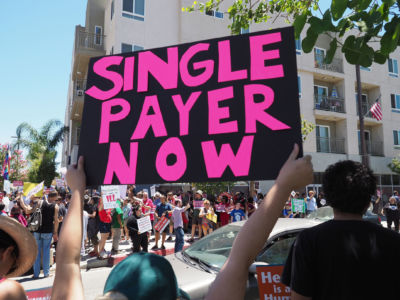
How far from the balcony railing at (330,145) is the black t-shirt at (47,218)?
19.7 metres

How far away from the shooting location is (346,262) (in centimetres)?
155

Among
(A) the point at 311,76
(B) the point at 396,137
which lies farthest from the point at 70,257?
(B) the point at 396,137

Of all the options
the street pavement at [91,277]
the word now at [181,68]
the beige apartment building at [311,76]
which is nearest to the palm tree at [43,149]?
the beige apartment building at [311,76]

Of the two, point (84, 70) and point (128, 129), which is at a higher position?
point (84, 70)

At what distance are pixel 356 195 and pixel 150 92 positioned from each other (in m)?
1.46

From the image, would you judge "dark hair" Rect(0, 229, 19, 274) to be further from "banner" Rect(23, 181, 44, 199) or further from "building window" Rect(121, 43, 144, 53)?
"building window" Rect(121, 43, 144, 53)

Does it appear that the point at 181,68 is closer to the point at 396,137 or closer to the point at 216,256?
the point at 216,256

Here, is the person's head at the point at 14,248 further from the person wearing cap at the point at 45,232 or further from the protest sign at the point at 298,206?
the protest sign at the point at 298,206

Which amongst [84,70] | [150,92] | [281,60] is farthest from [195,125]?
[84,70]

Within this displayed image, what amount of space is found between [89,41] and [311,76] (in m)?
15.3

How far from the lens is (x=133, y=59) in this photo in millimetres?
2371

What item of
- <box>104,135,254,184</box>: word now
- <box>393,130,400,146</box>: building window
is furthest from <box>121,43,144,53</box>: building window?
<box>393,130,400,146</box>: building window

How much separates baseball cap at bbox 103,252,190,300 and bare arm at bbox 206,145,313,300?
154 mm

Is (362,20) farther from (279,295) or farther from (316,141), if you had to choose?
(316,141)
